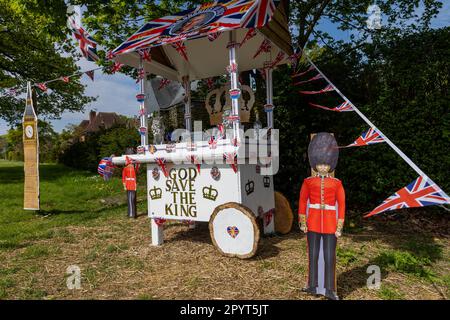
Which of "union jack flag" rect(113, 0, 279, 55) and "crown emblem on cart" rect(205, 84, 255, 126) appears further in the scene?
"crown emblem on cart" rect(205, 84, 255, 126)

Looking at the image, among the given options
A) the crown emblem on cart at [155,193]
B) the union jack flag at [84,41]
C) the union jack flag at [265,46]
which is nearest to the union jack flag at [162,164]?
the crown emblem on cart at [155,193]

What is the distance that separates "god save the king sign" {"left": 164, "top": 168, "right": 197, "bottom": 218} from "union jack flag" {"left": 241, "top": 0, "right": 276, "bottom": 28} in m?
1.97

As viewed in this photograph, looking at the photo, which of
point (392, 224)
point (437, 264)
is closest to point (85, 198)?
point (392, 224)

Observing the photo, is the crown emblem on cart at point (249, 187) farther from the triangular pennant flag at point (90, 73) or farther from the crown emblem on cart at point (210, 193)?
the triangular pennant flag at point (90, 73)

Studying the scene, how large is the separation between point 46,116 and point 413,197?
17.9 m

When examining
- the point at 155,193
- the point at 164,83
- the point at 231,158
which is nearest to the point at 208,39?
the point at 164,83

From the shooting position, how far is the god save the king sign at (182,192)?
14.2 ft

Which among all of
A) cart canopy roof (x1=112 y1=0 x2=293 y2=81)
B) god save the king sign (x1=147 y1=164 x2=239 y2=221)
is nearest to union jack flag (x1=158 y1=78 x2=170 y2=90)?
cart canopy roof (x1=112 y1=0 x2=293 y2=81)

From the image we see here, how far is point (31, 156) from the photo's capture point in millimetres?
7277

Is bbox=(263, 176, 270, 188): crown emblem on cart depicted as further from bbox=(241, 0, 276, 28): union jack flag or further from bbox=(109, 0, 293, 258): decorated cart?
bbox=(241, 0, 276, 28): union jack flag

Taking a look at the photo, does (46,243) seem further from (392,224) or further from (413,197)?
(392,224)

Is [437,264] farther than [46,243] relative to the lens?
No

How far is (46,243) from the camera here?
16.8 feet

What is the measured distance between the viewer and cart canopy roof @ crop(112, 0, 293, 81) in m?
3.86
